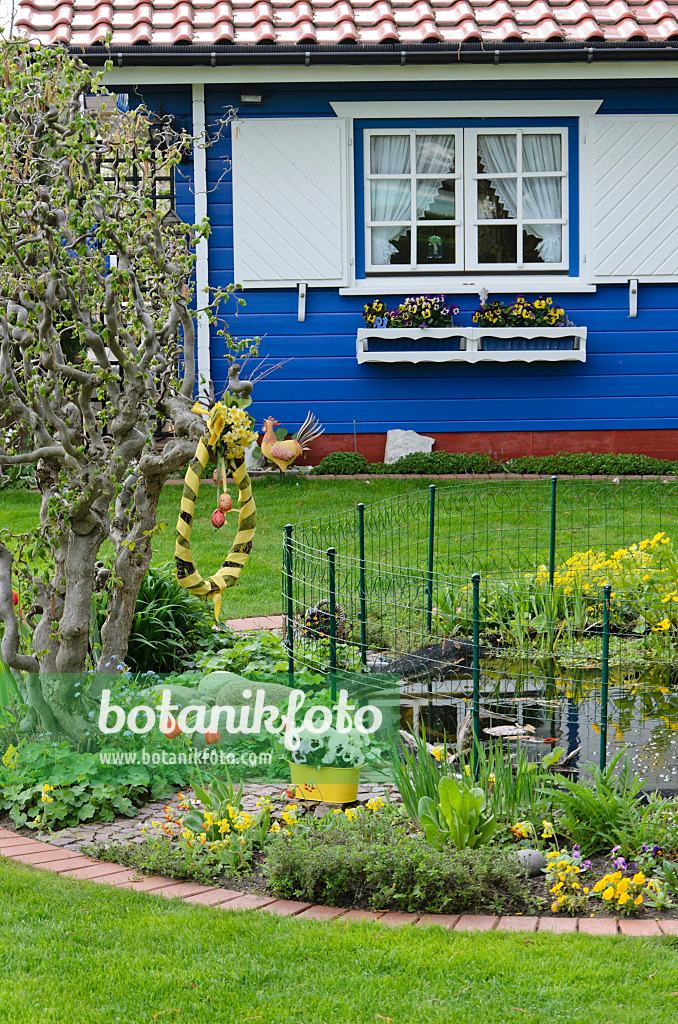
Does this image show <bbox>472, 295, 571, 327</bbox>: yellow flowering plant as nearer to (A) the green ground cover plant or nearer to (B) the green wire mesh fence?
(B) the green wire mesh fence

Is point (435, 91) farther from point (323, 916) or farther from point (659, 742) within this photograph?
point (323, 916)

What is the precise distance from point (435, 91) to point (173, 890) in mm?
9337

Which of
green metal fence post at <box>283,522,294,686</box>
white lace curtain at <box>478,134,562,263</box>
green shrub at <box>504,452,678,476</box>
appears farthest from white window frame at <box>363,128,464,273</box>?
green metal fence post at <box>283,522,294,686</box>

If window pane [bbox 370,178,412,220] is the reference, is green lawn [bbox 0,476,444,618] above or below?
below

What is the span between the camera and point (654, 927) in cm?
342

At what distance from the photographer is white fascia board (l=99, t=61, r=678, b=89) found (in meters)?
10.7

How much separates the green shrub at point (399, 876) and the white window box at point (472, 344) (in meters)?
7.85

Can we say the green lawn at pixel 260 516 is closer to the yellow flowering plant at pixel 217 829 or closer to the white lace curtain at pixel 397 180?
the white lace curtain at pixel 397 180

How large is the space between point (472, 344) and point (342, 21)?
328 cm

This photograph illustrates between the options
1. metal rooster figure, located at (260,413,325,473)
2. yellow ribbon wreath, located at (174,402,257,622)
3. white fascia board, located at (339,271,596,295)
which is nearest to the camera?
yellow ribbon wreath, located at (174,402,257,622)

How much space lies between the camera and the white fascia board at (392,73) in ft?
35.1

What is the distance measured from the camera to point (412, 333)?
36.4 ft

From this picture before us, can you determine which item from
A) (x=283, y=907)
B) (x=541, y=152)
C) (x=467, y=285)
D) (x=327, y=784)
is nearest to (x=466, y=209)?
(x=467, y=285)

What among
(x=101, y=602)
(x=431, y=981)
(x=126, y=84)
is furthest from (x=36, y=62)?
(x=126, y=84)
